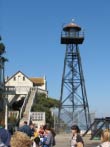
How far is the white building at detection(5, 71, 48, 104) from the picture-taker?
6788cm

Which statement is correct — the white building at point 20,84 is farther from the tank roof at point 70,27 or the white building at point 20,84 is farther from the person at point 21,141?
the person at point 21,141

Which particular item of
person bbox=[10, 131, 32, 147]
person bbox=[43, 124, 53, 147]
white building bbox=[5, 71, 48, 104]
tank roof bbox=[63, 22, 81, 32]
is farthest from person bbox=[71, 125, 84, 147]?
white building bbox=[5, 71, 48, 104]

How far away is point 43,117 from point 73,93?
18.8ft

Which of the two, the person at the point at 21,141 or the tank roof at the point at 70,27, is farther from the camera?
the tank roof at the point at 70,27

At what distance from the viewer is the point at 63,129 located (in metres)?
56.3

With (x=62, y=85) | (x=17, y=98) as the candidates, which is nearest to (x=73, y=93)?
(x=62, y=85)

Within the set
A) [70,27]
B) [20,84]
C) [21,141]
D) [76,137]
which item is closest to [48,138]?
[76,137]

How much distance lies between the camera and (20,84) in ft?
311

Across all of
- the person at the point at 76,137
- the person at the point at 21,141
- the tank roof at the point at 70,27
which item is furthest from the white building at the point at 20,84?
the person at the point at 21,141

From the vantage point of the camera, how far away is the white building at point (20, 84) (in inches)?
2672

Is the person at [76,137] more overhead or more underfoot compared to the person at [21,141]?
more overhead

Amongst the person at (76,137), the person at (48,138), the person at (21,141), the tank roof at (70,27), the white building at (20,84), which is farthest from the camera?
the white building at (20,84)

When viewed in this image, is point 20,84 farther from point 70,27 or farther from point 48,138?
point 48,138

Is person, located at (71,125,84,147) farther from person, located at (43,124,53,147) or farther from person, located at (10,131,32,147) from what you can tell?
person, located at (43,124,53,147)
